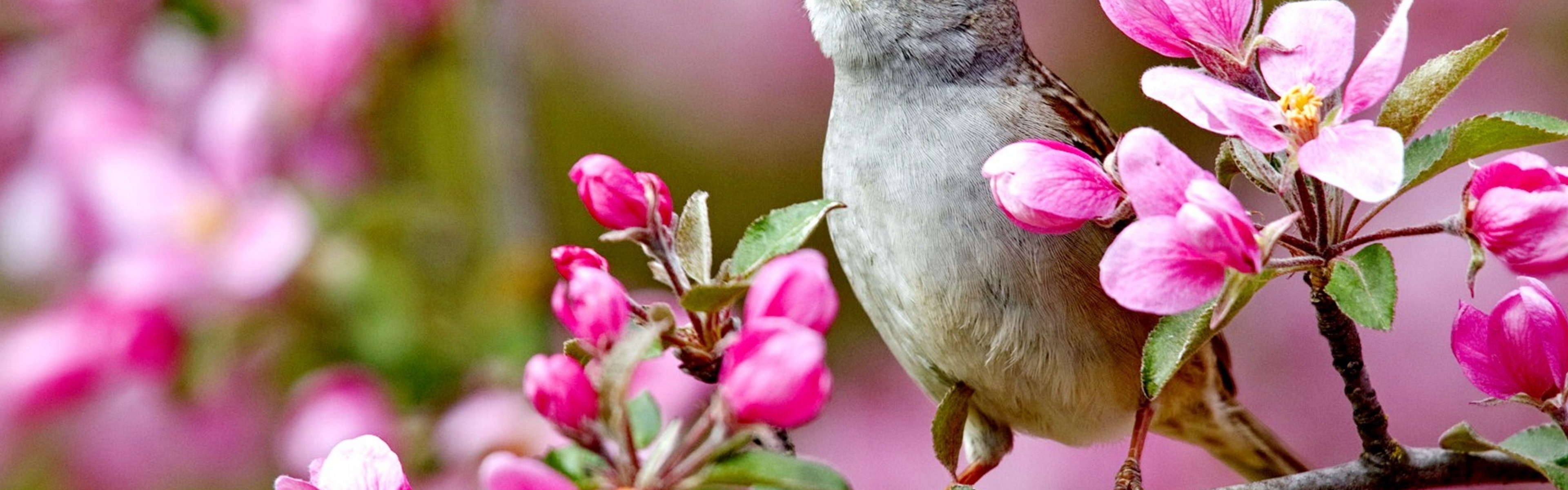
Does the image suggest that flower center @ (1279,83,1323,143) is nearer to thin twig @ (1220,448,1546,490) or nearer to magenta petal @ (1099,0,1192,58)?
magenta petal @ (1099,0,1192,58)

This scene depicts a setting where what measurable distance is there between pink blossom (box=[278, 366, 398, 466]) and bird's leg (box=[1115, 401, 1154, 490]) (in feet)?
3.69

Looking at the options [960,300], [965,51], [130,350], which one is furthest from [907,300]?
[130,350]

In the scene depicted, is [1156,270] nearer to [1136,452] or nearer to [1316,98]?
[1316,98]

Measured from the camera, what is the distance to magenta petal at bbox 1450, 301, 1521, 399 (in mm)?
1256

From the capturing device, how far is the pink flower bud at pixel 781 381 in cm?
102

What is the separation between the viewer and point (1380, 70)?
1127mm

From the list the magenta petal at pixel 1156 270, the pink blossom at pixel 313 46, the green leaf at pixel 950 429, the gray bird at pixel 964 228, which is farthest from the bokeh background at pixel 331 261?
the magenta petal at pixel 1156 270

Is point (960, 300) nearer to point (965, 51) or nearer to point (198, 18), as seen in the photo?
point (965, 51)

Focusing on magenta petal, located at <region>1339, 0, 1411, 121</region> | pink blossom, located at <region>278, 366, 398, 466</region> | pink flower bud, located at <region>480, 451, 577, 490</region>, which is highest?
magenta petal, located at <region>1339, 0, 1411, 121</region>

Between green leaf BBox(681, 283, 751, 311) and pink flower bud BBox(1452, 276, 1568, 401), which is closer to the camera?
green leaf BBox(681, 283, 751, 311)

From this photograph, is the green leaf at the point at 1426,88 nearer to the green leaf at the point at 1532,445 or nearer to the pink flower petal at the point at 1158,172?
the pink flower petal at the point at 1158,172

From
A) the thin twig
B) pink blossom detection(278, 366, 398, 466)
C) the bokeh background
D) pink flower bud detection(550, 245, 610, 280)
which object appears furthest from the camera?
the bokeh background

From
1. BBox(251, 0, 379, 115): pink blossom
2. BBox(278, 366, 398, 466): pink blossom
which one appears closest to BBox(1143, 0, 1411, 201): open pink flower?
BBox(278, 366, 398, 466): pink blossom

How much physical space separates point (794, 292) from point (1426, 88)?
54 cm
